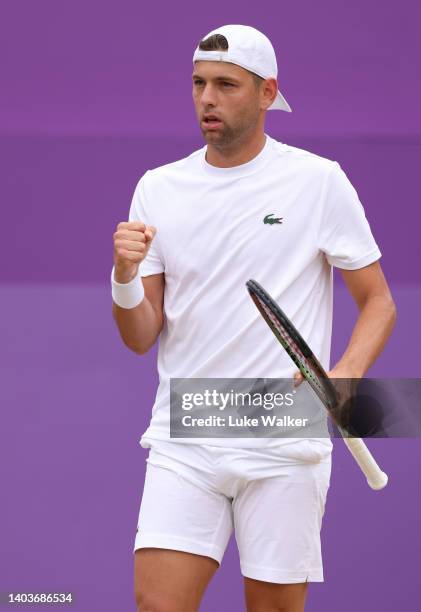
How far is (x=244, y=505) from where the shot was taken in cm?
377

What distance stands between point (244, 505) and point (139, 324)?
1.62 feet

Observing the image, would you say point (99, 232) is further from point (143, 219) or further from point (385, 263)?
point (143, 219)

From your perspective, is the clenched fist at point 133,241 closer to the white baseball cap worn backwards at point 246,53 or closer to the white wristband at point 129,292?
the white wristband at point 129,292

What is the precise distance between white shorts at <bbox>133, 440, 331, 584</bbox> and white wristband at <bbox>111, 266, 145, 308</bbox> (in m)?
0.36

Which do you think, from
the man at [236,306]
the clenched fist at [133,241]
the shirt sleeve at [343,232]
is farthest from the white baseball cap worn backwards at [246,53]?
the clenched fist at [133,241]

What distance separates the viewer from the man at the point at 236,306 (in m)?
3.74

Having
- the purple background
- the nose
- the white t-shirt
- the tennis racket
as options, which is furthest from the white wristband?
the purple background

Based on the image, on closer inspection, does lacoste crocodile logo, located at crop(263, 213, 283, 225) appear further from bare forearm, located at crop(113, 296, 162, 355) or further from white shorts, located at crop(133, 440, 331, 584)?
white shorts, located at crop(133, 440, 331, 584)

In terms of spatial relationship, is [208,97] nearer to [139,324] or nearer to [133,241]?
[133,241]

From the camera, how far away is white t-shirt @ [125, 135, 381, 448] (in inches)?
149

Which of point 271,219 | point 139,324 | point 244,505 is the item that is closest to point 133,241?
point 139,324

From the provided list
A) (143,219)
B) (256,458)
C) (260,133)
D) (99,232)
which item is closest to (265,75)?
(260,133)

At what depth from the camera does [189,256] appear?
3867 mm

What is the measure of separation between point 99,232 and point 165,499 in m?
1.86
